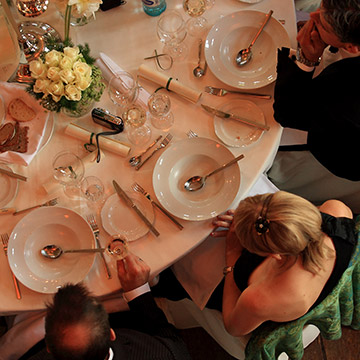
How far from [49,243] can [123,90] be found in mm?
768

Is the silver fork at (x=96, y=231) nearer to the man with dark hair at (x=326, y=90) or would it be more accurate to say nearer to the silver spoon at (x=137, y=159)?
the silver spoon at (x=137, y=159)

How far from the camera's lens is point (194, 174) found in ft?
5.93

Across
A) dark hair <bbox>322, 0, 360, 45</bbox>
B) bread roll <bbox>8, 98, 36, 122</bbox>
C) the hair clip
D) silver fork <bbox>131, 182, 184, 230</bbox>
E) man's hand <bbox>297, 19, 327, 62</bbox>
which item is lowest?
silver fork <bbox>131, 182, 184, 230</bbox>

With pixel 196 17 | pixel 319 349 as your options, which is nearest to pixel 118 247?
pixel 196 17

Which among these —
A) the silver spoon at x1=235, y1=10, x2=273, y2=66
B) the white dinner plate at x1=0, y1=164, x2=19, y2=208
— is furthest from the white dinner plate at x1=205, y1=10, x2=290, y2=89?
the white dinner plate at x1=0, y1=164, x2=19, y2=208

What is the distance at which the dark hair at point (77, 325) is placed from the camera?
4.29ft

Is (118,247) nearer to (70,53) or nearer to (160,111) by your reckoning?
(160,111)

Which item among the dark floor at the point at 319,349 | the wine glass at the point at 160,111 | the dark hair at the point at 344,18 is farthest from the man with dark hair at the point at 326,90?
the dark floor at the point at 319,349

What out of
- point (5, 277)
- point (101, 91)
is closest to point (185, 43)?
point (101, 91)

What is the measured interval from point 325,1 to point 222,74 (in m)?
0.55

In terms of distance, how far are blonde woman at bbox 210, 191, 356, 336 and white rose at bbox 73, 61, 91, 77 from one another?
0.82 meters

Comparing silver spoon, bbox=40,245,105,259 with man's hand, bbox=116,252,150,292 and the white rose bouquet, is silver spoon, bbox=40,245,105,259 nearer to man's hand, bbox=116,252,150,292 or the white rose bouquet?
man's hand, bbox=116,252,150,292

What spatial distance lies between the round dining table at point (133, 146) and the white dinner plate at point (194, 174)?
0.04 meters

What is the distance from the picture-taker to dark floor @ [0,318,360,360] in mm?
2697
